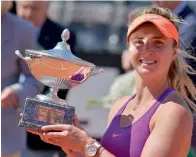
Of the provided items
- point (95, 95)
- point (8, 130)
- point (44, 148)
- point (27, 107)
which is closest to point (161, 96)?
point (27, 107)

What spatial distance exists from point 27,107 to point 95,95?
329cm

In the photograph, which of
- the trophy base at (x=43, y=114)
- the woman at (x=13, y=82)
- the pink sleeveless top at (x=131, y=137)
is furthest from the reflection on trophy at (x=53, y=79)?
the woman at (x=13, y=82)

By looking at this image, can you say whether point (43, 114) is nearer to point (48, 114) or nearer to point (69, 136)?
point (48, 114)

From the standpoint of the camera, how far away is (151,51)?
2.47 meters

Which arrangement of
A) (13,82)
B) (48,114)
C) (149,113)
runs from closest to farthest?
(149,113), (48,114), (13,82)

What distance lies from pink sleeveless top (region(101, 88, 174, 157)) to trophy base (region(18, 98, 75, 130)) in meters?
0.16

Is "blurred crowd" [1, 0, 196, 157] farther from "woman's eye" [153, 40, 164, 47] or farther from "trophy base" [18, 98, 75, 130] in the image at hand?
"trophy base" [18, 98, 75, 130]

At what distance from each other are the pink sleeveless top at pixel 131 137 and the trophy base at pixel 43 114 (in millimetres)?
164

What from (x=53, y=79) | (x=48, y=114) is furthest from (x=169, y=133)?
(x=53, y=79)

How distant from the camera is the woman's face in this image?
8.10 feet

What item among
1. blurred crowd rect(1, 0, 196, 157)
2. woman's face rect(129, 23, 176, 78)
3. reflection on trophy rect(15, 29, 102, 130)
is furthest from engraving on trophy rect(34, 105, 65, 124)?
blurred crowd rect(1, 0, 196, 157)

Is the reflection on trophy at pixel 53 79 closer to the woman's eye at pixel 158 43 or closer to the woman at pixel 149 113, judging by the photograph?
the woman at pixel 149 113

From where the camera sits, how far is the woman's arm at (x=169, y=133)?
7.72ft

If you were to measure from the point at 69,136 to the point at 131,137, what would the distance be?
0.21 meters
